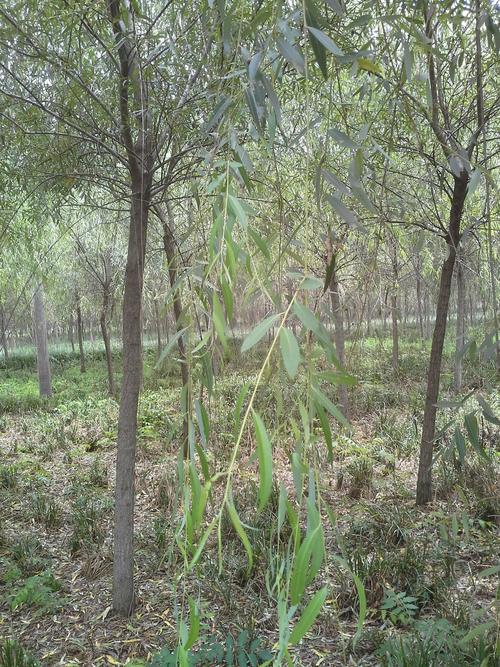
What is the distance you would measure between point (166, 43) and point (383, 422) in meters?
5.12

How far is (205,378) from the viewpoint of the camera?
0.82 meters

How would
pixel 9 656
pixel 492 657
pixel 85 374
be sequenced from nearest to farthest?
pixel 492 657
pixel 9 656
pixel 85 374

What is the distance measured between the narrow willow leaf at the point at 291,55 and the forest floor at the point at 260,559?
38cm

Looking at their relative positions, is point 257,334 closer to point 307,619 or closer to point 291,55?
point 307,619

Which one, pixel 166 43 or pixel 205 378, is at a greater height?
pixel 166 43

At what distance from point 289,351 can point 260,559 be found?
3.00m

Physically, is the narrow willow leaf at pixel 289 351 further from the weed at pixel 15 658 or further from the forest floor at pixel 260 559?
the weed at pixel 15 658

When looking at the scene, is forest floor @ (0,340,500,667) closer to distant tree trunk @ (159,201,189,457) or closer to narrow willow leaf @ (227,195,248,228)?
distant tree trunk @ (159,201,189,457)

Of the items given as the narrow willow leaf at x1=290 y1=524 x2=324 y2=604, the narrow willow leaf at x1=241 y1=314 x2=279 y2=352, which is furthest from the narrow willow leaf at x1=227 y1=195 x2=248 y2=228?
the narrow willow leaf at x1=290 y1=524 x2=324 y2=604

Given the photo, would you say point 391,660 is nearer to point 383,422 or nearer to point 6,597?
point 6,597

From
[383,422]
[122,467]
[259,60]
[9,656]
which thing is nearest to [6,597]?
[9,656]

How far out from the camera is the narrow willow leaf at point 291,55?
668mm

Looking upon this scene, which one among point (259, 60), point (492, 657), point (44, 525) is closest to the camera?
point (259, 60)

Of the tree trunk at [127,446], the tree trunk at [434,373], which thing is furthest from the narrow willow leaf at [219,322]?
the tree trunk at [434,373]
